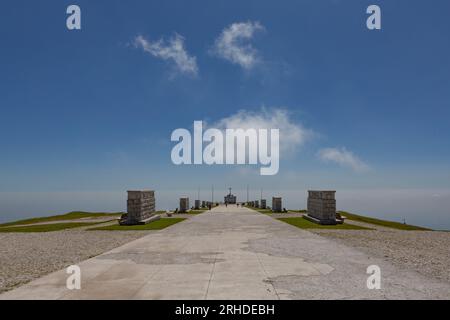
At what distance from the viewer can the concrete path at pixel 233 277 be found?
6.14m

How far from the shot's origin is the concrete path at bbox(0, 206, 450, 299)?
6.14 meters

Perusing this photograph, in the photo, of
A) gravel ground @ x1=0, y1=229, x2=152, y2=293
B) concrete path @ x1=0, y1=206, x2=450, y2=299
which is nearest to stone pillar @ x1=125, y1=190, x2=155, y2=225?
gravel ground @ x1=0, y1=229, x2=152, y2=293

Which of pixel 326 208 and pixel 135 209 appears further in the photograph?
pixel 135 209

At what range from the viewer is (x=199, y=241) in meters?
13.2

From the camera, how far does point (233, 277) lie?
7.33 meters

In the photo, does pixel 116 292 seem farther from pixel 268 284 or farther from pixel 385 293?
pixel 385 293

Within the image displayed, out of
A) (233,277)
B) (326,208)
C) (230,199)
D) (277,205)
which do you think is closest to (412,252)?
(233,277)

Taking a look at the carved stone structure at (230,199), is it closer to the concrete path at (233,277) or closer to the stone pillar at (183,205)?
the stone pillar at (183,205)

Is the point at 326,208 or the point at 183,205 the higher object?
the point at 326,208

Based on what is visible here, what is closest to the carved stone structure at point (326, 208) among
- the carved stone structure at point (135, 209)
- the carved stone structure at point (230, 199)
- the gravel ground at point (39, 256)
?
the carved stone structure at point (135, 209)

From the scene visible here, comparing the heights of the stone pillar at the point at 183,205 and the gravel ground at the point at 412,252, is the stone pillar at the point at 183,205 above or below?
below

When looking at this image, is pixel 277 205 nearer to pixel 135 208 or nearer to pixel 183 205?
pixel 183 205
